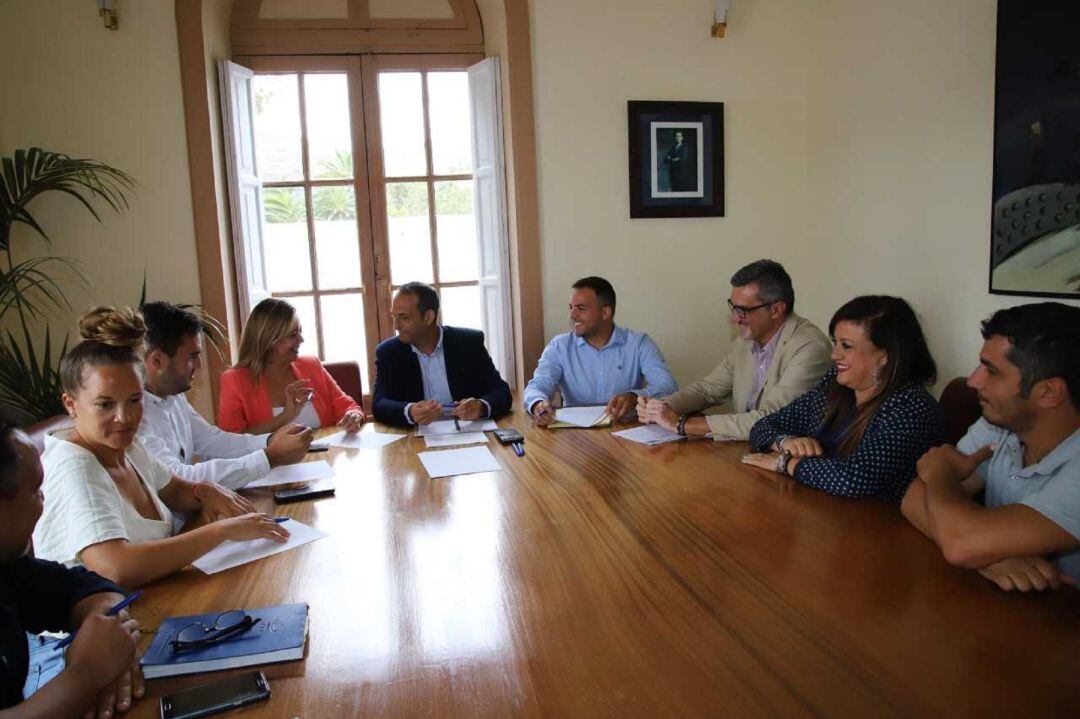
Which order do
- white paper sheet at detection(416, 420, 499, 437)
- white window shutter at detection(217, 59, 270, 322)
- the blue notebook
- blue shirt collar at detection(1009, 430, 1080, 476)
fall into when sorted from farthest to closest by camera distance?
1. white window shutter at detection(217, 59, 270, 322)
2. white paper sheet at detection(416, 420, 499, 437)
3. blue shirt collar at detection(1009, 430, 1080, 476)
4. the blue notebook

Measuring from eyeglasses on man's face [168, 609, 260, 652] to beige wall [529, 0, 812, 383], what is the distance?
2.82 meters

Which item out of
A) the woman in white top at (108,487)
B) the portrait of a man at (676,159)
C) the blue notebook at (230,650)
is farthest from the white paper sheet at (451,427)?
the portrait of a man at (676,159)

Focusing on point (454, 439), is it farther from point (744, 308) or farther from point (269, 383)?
point (744, 308)

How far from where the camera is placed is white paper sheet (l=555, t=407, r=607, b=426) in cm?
276

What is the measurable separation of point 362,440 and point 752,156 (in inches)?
104

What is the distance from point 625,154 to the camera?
3.92 meters

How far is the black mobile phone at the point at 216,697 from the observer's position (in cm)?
105

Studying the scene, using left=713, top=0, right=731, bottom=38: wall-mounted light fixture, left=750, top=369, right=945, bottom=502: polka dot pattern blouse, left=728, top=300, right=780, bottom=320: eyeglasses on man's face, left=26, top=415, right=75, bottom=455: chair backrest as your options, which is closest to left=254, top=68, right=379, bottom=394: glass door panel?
left=26, top=415, right=75, bottom=455: chair backrest

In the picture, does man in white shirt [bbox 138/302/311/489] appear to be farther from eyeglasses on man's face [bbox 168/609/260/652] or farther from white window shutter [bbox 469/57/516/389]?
white window shutter [bbox 469/57/516/389]

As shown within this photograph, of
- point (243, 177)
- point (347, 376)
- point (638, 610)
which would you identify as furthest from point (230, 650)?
point (243, 177)

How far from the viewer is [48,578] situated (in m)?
1.31

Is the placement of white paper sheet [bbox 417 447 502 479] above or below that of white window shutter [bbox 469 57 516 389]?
below

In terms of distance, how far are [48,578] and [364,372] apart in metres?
2.94

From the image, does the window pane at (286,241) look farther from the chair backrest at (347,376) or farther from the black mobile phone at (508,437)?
the black mobile phone at (508,437)
